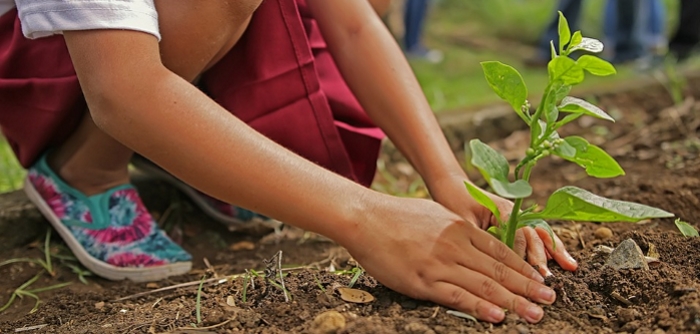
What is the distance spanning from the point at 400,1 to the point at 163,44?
5.16 meters

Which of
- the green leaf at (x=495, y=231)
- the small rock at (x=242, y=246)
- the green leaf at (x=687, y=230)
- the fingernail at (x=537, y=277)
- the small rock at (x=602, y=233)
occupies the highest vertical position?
the green leaf at (x=495, y=231)

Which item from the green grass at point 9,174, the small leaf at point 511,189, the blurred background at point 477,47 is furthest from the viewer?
the blurred background at point 477,47

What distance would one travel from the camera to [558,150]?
1224 millimetres

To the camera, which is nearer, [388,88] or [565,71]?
[565,71]

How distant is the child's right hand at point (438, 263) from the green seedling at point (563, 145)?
0.28 feet

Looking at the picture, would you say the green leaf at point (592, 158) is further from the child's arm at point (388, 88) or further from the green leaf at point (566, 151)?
the child's arm at point (388, 88)

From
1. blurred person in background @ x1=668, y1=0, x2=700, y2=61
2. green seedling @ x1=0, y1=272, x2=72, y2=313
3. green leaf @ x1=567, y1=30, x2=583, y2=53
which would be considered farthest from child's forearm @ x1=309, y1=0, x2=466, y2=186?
blurred person in background @ x1=668, y1=0, x2=700, y2=61

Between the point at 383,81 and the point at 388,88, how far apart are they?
0.07 feet

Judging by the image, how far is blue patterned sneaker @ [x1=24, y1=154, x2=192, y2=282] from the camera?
5.87 feet

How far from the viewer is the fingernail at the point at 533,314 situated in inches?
48.9

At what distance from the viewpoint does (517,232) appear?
4.71 feet

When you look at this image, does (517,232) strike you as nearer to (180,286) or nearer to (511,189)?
(511,189)

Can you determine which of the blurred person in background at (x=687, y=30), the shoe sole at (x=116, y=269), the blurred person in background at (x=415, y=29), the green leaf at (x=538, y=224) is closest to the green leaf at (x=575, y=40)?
the green leaf at (x=538, y=224)

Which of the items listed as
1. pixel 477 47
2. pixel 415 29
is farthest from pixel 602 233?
pixel 477 47
